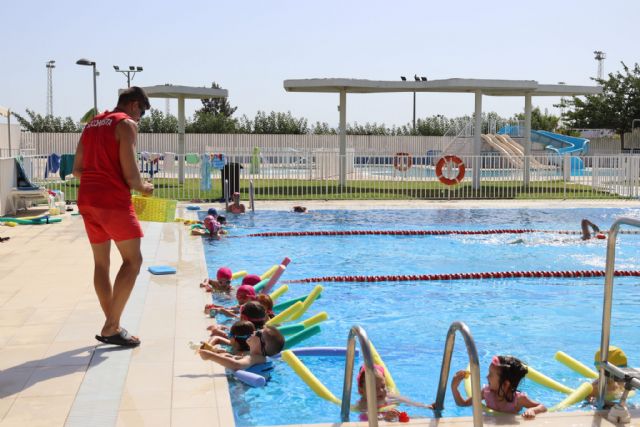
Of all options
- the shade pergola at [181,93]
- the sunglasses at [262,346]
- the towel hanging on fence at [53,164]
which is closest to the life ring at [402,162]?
the shade pergola at [181,93]

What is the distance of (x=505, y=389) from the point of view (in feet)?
15.2

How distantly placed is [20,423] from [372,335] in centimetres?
392

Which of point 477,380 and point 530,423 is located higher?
point 477,380

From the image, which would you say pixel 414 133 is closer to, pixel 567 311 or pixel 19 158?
pixel 19 158

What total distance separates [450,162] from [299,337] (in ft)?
52.7

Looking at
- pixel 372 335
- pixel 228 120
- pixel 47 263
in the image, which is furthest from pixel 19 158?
pixel 228 120

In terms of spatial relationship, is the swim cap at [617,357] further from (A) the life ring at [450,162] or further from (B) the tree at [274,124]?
(B) the tree at [274,124]

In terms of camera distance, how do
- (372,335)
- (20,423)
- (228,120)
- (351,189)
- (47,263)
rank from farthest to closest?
(228,120) < (351,189) < (47,263) < (372,335) < (20,423)

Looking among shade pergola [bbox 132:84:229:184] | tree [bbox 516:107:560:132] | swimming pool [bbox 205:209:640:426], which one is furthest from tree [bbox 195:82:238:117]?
swimming pool [bbox 205:209:640:426]

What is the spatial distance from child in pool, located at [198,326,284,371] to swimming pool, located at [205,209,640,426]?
0.17 m

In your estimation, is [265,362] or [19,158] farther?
[19,158]

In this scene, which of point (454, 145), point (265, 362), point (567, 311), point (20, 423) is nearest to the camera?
point (20, 423)

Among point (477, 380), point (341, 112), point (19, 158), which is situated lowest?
point (477, 380)

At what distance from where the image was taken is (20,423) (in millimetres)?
3939
